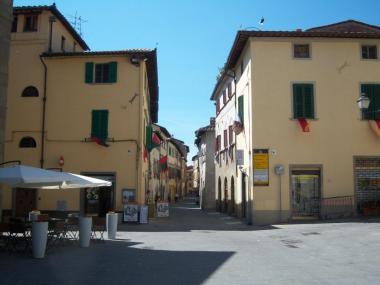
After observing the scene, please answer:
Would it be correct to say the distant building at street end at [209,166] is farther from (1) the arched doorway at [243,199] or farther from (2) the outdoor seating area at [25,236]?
(2) the outdoor seating area at [25,236]

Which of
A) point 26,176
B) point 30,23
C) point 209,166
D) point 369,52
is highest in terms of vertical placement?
point 30,23

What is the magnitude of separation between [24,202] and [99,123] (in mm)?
5283

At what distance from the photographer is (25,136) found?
78.1 feet

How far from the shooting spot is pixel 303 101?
22.2 meters

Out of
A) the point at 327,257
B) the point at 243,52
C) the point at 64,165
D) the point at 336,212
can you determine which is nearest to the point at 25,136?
the point at 64,165

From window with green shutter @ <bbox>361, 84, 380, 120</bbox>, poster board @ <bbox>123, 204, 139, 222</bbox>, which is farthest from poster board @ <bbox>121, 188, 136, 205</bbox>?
window with green shutter @ <bbox>361, 84, 380, 120</bbox>

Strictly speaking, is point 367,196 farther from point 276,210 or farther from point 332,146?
point 276,210

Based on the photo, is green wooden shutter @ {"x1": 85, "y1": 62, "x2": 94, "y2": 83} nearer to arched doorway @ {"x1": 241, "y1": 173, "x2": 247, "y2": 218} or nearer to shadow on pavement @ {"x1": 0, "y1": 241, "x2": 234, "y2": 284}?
arched doorway @ {"x1": 241, "y1": 173, "x2": 247, "y2": 218}

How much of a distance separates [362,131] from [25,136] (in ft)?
53.9

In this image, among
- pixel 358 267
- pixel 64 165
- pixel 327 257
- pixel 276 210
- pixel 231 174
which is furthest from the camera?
pixel 231 174

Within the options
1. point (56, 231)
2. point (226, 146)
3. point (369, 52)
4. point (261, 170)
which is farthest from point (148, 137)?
point (56, 231)

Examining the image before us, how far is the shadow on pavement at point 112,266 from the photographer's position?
852cm

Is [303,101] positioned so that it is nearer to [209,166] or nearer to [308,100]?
[308,100]

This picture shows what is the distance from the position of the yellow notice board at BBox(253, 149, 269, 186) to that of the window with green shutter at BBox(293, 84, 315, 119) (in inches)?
99.1
